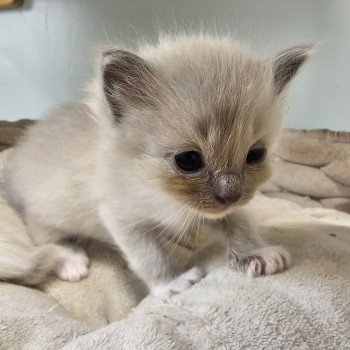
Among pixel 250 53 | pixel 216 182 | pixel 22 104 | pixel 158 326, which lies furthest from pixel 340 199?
pixel 22 104

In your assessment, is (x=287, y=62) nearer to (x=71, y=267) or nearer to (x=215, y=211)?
(x=215, y=211)

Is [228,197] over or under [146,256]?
over

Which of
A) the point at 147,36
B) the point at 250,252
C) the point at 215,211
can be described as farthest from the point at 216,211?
the point at 147,36

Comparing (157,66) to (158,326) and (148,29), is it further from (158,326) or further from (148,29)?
(148,29)

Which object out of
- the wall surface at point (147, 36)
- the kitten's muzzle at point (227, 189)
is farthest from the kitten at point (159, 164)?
the wall surface at point (147, 36)

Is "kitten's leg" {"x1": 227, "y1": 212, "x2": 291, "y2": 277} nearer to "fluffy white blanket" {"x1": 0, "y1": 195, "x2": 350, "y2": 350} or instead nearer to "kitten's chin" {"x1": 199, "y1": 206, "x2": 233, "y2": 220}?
"fluffy white blanket" {"x1": 0, "y1": 195, "x2": 350, "y2": 350}

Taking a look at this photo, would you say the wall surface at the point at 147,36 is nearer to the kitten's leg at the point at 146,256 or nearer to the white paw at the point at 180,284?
the kitten's leg at the point at 146,256
